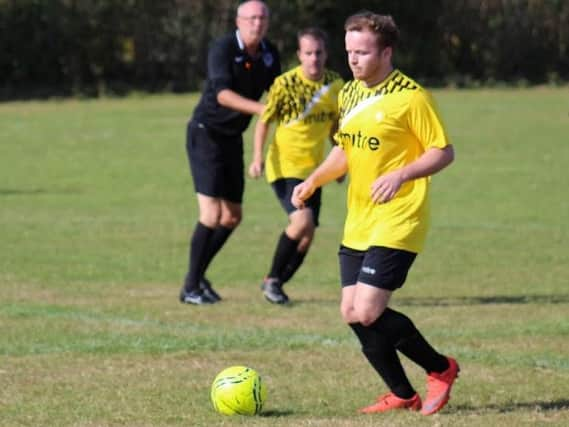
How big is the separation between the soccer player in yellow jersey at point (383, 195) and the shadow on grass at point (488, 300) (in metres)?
4.23

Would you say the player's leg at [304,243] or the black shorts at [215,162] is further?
the player's leg at [304,243]

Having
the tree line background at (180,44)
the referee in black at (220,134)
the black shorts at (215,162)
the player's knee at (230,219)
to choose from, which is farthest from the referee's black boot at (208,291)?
Answer: the tree line background at (180,44)

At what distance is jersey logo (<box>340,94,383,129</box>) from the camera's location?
22.2ft

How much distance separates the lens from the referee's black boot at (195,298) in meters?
11.1

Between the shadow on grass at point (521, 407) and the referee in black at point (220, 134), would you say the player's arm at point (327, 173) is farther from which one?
the referee in black at point (220, 134)

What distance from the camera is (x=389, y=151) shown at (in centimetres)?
675

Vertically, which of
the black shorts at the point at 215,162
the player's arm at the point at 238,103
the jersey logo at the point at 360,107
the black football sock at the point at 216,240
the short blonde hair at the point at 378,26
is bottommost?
the black football sock at the point at 216,240

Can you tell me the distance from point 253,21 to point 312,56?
1.85 ft

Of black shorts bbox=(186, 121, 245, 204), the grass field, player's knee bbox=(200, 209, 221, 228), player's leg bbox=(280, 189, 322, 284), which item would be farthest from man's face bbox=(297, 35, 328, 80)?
the grass field

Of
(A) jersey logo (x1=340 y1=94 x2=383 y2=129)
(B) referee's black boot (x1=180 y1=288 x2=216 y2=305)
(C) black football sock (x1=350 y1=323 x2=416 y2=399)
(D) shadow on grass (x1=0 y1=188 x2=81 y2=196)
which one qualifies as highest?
(A) jersey logo (x1=340 y1=94 x2=383 y2=129)

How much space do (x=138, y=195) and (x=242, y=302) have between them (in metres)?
9.91

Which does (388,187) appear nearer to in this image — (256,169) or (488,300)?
(256,169)

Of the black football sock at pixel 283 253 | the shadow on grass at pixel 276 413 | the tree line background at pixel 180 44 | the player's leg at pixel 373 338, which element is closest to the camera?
the player's leg at pixel 373 338

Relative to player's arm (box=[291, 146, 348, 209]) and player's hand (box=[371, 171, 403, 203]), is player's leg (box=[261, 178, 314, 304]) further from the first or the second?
player's hand (box=[371, 171, 403, 203])
